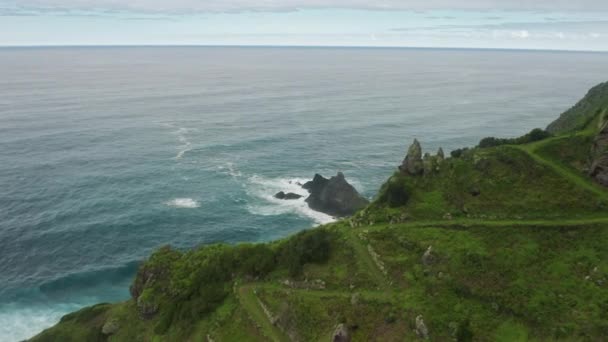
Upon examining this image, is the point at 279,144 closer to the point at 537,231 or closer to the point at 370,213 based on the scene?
the point at 370,213

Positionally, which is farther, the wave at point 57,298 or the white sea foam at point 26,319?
the wave at point 57,298

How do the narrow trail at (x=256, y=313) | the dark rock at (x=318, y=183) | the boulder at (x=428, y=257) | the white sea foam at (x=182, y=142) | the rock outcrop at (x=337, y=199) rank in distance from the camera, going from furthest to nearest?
the white sea foam at (x=182, y=142) < the dark rock at (x=318, y=183) < the rock outcrop at (x=337, y=199) < the boulder at (x=428, y=257) < the narrow trail at (x=256, y=313)

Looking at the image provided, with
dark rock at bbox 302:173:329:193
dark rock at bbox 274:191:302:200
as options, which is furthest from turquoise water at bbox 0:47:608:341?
dark rock at bbox 302:173:329:193

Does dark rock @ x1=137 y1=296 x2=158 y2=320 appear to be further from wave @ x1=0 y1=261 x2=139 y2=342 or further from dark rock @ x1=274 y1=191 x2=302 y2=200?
dark rock @ x1=274 y1=191 x2=302 y2=200

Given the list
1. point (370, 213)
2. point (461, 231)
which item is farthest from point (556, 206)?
point (370, 213)

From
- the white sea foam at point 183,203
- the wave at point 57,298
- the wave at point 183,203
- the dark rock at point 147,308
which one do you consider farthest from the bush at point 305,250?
the white sea foam at point 183,203

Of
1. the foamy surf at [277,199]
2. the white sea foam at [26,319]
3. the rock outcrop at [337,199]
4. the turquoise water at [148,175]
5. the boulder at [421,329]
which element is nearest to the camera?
the boulder at [421,329]

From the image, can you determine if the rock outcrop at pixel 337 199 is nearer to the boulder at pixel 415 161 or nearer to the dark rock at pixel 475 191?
the boulder at pixel 415 161

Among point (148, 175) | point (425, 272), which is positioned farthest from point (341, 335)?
point (148, 175)
